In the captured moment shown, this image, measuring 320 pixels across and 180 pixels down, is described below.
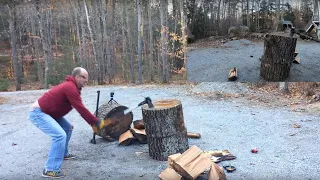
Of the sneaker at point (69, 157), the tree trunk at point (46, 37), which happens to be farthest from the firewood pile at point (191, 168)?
the tree trunk at point (46, 37)

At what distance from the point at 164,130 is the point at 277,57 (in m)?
2.09

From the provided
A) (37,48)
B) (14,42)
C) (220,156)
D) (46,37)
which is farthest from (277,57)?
(14,42)

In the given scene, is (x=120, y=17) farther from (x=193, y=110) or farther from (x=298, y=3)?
(x=298, y=3)

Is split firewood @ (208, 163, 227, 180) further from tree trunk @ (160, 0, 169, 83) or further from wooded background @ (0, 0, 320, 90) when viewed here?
tree trunk @ (160, 0, 169, 83)

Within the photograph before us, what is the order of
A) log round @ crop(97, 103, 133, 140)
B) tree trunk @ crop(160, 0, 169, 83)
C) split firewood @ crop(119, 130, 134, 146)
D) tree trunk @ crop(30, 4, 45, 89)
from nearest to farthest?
split firewood @ crop(119, 130, 134, 146), log round @ crop(97, 103, 133, 140), tree trunk @ crop(160, 0, 169, 83), tree trunk @ crop(30, 4, 45, 89)

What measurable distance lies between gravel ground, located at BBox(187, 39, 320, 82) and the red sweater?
141 cm

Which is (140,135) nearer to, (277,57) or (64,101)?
(64,101)

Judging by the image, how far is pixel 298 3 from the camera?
8.00 feet

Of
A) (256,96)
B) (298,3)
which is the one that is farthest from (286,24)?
(256,96)

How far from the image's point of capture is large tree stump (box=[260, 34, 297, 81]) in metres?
2.54

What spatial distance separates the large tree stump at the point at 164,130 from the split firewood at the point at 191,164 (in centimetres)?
60

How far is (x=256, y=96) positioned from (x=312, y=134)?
11.7 feet

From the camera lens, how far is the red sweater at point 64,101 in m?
3.85

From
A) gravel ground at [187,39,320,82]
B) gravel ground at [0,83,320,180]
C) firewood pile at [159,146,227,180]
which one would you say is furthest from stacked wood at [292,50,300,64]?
gravel ground at [0,83,320,180]
